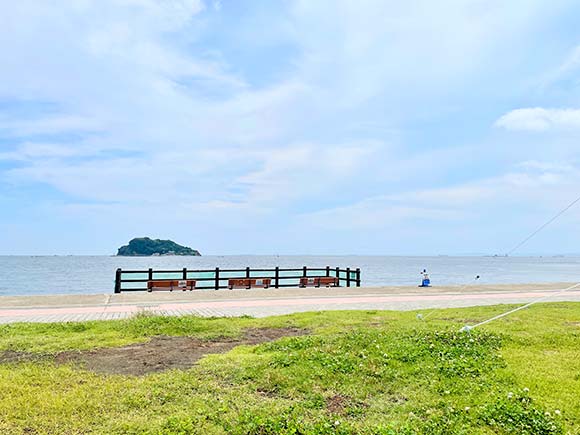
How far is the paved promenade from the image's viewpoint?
14.8 meters

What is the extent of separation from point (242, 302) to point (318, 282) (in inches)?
335

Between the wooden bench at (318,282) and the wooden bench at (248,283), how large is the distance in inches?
78.3

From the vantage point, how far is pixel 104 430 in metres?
4.84

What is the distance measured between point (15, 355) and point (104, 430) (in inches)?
175

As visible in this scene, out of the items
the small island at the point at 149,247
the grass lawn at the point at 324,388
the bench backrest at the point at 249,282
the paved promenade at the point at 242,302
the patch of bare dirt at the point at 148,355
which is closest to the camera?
the grass lawn at the point at 324,388

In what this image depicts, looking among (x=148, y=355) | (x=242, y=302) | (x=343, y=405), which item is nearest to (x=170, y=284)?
(x=242, y=302)

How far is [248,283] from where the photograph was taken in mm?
24672

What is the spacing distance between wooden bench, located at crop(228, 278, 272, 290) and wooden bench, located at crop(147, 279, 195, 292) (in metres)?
2.05

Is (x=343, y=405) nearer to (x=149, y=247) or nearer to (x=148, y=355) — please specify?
(x=148, y=355)

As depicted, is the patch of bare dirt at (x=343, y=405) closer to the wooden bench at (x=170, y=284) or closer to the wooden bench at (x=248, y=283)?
the wooden bench at (x=170, y=284)

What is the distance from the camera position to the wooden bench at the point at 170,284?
2244cm

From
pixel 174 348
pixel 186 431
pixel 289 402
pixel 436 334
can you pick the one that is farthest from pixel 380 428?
pixel 174 348

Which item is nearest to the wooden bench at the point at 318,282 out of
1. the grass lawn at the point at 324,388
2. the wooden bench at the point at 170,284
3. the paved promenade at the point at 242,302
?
the paved promenade at the point at 242,302

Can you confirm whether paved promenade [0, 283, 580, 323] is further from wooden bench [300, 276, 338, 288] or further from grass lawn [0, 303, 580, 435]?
grass lawn [0, 303, 580, 435]
